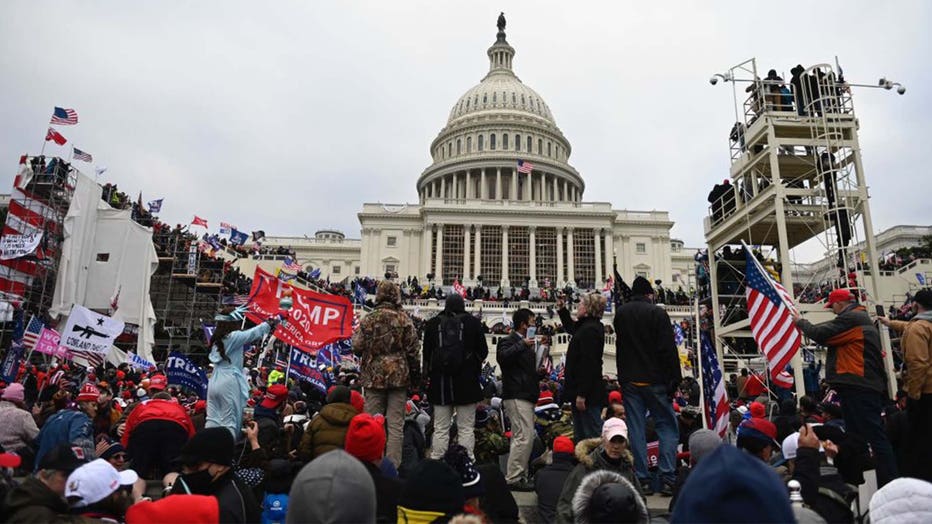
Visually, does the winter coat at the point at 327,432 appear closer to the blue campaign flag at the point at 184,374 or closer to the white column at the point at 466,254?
the blue campaign flag at the point at 184,374

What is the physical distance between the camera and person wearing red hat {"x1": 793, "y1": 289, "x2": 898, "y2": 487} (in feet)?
19.3

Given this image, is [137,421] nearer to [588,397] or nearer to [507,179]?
[588,397]

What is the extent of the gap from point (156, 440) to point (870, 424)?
22.1ft

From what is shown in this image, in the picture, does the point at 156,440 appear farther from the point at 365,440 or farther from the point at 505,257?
the point at 505,257

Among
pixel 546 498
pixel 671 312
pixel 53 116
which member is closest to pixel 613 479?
pixel 546 498

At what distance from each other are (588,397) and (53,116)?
90.5 ft

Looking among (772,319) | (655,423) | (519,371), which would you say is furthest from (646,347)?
(772,319)

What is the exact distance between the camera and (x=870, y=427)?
227 inches

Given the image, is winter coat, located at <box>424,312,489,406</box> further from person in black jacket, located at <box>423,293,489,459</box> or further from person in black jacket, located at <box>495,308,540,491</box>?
person in black jacket, located at <box>495,308,540,491</box>

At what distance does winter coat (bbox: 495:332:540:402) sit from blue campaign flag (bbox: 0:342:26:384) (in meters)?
12.0

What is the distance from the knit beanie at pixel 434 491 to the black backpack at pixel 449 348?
344 centimetres

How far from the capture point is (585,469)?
471cm

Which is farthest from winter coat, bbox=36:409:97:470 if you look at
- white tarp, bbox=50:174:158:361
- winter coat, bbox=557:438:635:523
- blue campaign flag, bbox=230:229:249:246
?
blue campaign flag, bbox=230:229:249:246

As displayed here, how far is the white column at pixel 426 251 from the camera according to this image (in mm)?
58688
